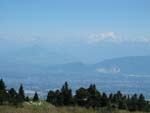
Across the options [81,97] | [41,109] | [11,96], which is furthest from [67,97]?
[11,96]

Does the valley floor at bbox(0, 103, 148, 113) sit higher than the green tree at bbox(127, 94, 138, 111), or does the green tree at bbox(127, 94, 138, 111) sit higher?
the green tree at bbox(127, 94, 138, 111)

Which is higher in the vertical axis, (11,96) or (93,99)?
(93,99)

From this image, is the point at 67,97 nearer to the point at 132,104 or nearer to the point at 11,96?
the point at 11,96

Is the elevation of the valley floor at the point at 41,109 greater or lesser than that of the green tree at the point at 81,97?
lesser

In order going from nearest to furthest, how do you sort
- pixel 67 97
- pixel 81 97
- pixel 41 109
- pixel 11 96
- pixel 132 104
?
pixel 41 109 < pixel 11 96 < pixel 67 97 < pixel 81 97 < pixel 132 104

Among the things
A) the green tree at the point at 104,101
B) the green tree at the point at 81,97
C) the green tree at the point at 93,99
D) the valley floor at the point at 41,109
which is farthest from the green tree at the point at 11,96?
the green tree at the point at 104,101

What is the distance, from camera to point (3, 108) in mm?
21391

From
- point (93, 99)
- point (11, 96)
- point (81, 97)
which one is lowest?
point (11, 96)

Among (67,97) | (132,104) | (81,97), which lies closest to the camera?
(67,97)

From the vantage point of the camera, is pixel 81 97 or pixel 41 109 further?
pixel 81 97

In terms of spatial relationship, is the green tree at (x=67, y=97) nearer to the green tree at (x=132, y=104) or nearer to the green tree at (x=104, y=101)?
the green tree at (x=104, y=101)

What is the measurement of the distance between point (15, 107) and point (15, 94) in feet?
6.86

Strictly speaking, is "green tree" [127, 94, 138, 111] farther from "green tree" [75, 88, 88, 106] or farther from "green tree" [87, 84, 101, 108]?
"green tree" [75, 88, 88, 106]

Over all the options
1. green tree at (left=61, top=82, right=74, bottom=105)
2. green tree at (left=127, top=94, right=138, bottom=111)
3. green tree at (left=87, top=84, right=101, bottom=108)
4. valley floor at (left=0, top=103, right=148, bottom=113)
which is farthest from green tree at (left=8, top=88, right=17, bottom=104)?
green tree at (left=127, top=94, right=138, bottom=111)
